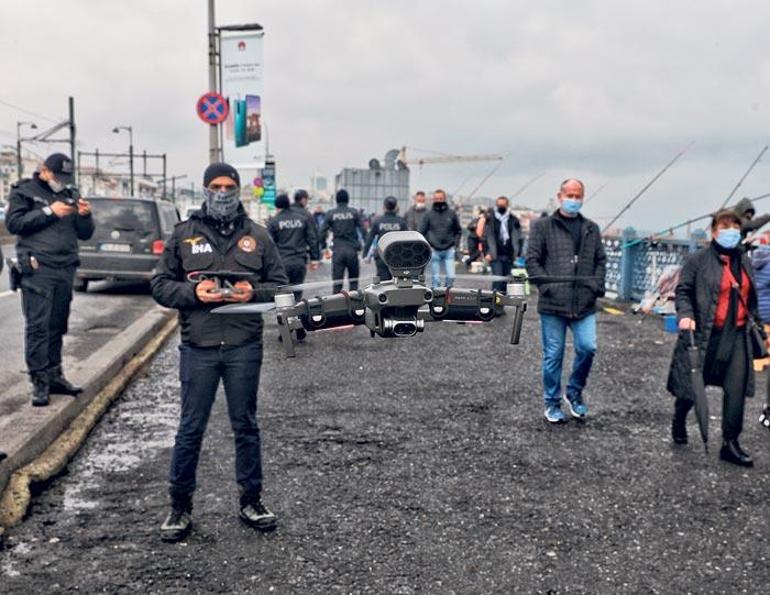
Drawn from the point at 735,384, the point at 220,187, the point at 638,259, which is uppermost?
the point at 220,187

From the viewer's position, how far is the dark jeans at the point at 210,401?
4.07 m

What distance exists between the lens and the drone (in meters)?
3.13

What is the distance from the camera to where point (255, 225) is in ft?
13.8

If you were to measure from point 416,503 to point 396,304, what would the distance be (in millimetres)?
1790

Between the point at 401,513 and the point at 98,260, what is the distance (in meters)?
11.7

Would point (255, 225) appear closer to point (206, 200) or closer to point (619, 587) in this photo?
point (206, 200)

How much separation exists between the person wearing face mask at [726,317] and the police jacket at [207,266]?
295 cm

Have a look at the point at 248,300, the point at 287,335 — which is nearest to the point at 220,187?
the point at 248,300

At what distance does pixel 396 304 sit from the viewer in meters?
3.11

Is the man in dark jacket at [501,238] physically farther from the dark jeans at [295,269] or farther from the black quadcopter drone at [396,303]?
the black quadcopter drone at [396,303]

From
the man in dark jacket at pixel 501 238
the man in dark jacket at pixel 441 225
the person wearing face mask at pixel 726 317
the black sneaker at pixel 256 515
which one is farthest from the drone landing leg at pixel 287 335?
the man in dark jacket at pixel 501 238

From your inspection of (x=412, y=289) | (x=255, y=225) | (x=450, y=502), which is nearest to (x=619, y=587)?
(x=450, y=502)

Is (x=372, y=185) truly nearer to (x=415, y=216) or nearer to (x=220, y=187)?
(x=415, y=216)

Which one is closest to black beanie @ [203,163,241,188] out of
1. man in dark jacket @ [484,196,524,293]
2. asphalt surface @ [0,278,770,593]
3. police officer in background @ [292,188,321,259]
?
asphalt surface @ [0,278,770,593]
